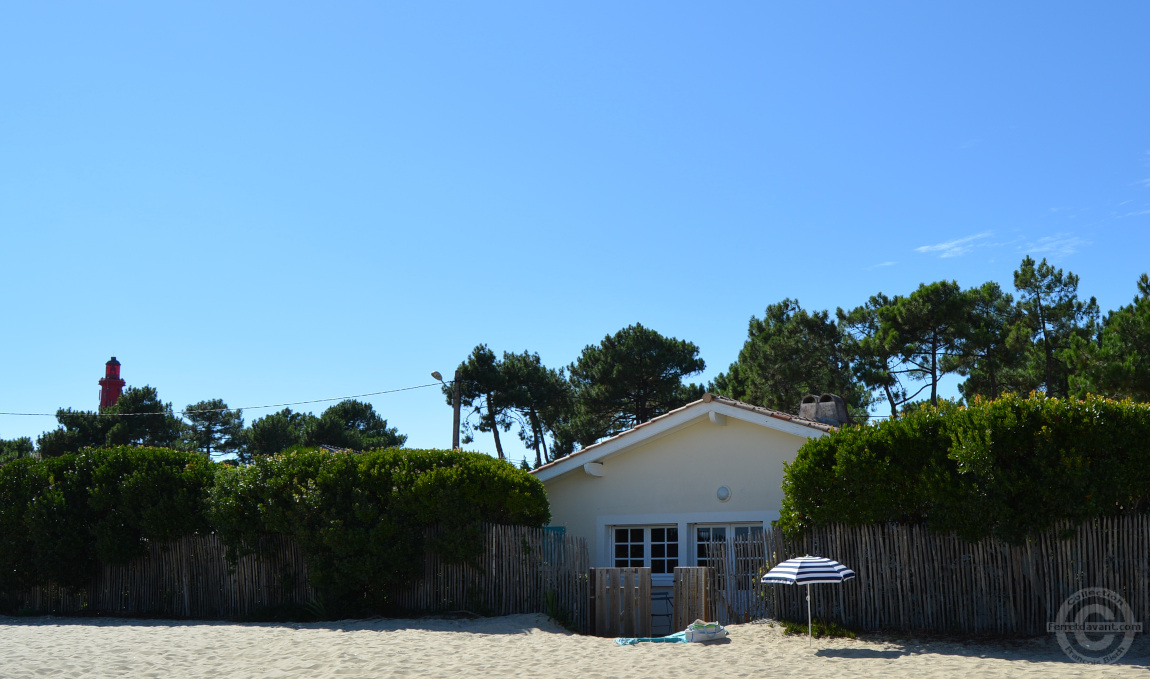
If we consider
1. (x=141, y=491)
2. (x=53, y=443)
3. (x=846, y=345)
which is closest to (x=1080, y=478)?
(x=141, y=491)

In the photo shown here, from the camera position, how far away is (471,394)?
41094 millimetres

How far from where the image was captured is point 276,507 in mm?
14992

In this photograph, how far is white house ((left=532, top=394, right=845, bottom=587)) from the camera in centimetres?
1500

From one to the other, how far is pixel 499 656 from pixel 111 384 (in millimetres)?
58213

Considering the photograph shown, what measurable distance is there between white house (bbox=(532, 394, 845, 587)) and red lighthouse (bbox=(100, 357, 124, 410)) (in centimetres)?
5277

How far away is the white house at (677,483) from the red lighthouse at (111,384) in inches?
2078

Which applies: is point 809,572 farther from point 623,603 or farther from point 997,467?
point 623,603

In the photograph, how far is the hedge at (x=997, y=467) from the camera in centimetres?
1041

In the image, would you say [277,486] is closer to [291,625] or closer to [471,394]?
[291,625]

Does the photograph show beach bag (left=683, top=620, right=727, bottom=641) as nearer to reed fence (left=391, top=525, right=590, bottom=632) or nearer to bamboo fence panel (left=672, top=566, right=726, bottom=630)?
bamboo fence panel (left=672, top=566, right=726, bottom=630)

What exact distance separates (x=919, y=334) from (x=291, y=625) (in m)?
23.3

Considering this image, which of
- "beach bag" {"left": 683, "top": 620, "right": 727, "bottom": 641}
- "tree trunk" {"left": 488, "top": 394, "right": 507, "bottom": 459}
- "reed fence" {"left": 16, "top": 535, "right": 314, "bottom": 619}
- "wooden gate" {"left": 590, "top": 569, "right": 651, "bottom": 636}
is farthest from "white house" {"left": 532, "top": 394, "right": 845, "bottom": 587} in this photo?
"tree trunk" {"left": 488, "top": 394, "right": 507, "bottom": 459}

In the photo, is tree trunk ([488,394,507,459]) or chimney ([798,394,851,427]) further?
tree trunk ([488,394,507,459])

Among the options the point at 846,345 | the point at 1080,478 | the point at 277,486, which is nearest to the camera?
the point at 1080,478
